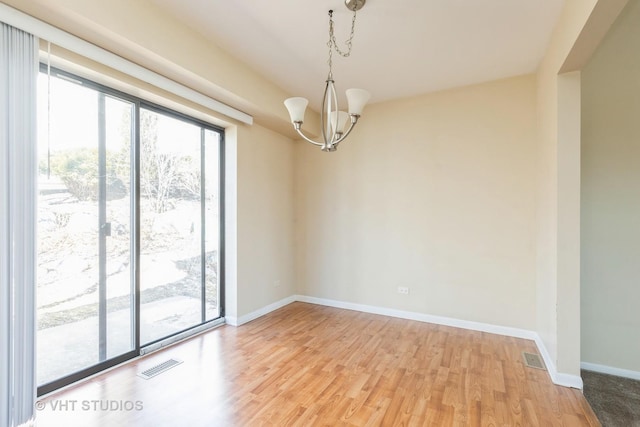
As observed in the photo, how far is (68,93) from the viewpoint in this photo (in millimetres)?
2271

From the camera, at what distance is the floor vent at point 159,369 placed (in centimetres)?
246

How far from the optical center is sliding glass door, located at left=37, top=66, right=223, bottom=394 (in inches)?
86.7

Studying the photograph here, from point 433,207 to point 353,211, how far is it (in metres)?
1.11

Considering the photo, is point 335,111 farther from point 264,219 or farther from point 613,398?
point 613,398

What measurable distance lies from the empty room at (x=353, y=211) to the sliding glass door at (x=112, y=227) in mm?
18

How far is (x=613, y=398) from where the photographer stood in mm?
2395

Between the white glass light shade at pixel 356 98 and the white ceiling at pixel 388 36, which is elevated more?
the white ceiling at pixel 388 36

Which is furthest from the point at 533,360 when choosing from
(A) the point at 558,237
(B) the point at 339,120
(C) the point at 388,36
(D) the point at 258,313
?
(C) the point at 388,36

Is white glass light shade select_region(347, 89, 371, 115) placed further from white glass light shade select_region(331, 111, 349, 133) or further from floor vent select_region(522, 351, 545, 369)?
floor vent select_region(522, 351, 545, 369)

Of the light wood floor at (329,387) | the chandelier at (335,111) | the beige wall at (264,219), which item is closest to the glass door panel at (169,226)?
the light wood floor at (329,387)

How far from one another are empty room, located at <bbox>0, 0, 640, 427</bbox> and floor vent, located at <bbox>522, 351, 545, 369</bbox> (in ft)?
0.06

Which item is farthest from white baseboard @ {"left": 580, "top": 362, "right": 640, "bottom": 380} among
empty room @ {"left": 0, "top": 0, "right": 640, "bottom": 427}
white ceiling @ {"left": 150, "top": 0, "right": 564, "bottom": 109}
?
white ceiling @ {"left": 150, "top": 0, "right": 564, "bottom": 109}

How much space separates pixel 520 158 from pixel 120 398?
14.5 feet

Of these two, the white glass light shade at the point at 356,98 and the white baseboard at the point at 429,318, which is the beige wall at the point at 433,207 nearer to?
the white baseboard at the point at 429,318
